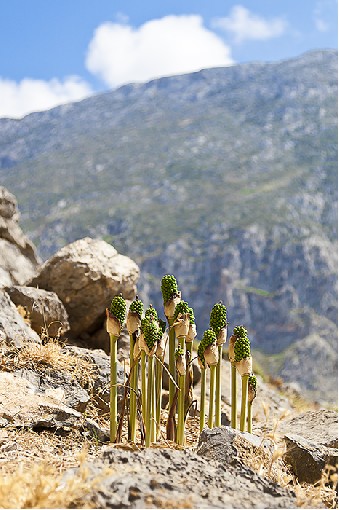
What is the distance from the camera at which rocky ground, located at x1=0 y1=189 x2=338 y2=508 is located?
9.05 ft

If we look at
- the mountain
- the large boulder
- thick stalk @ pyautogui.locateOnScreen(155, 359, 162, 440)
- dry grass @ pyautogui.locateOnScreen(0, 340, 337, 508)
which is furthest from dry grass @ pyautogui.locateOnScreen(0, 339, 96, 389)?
the mountain

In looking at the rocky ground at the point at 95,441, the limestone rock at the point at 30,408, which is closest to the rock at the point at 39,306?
the rocky ground at the point at 95,441

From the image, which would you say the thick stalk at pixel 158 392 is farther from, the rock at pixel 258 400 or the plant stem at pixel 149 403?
the rock at pixel 258 400

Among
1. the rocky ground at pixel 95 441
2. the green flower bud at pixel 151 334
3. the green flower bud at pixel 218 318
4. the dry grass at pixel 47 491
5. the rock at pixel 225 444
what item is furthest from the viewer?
the green flower bud at pixel 218 318

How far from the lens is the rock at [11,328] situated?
17.9ft

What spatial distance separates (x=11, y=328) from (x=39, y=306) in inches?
56.9

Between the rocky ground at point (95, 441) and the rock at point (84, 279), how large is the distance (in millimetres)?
13

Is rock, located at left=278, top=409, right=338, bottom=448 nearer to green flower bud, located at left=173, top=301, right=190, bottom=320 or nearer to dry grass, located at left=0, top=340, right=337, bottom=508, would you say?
dry grass, located at left=0, top=340, right=337, bottom=508

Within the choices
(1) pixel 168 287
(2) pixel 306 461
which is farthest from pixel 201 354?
(2) pixel 306 461

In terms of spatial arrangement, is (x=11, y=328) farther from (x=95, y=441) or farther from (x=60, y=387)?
(x=95, y=441)

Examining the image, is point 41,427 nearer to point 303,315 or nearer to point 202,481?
point 202,481

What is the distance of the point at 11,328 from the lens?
5.61 meters

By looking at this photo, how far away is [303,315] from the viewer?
143000 mm

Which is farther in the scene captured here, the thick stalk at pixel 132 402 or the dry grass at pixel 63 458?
the thick stalk at pixel 132 402
